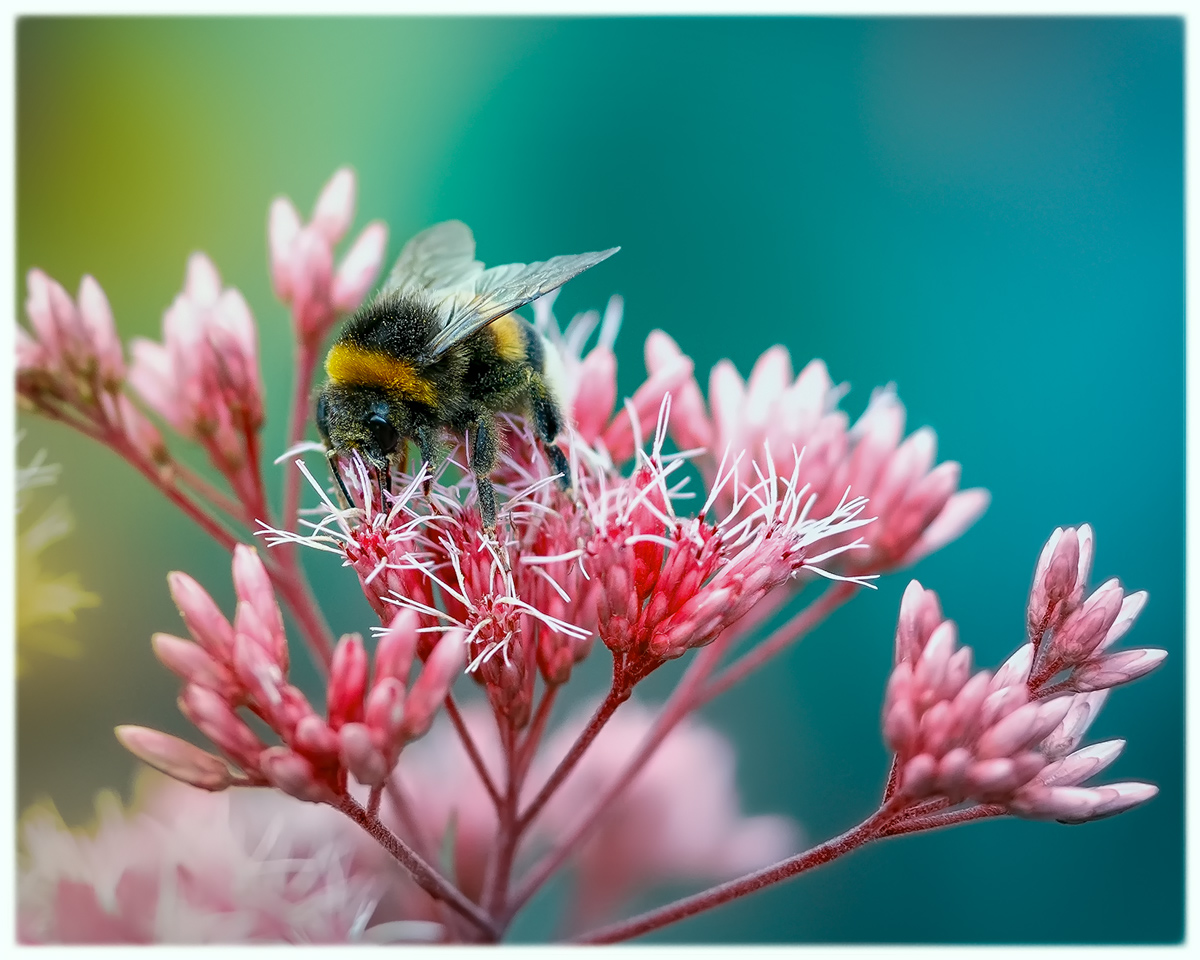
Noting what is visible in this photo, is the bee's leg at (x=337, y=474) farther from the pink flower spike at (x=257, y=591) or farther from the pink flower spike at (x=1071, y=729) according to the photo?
the pink flower spike at (x=1071, y=729)

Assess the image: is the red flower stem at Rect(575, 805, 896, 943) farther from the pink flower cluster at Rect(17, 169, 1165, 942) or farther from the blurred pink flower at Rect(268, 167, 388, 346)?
the blurred pink flower at Rect(268, 167, 388, 346)

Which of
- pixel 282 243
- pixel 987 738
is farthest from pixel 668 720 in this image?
pixel 282 243

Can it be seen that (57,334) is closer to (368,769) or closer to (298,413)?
(298,413)

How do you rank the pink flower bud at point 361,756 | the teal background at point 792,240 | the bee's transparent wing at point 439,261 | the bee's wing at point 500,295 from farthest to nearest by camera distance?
1. the teal background at point 792,240
2. the bee's transparent wing at point 439,261
3. the bee's wing at point 500,295
4. the pink flower bud at point 361,756

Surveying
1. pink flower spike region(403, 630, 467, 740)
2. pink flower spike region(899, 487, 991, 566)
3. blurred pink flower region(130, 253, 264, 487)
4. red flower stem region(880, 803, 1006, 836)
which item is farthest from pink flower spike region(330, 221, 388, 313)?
red flower stem region(880, 803, 1006, 836)

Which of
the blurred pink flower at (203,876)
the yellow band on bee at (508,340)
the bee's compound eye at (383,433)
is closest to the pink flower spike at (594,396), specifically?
the yellow band on bee at (508,340)
